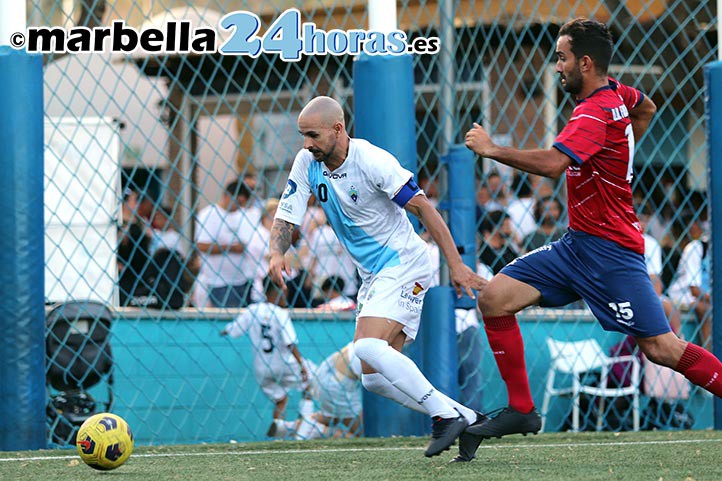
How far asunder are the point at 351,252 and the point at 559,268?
101cm

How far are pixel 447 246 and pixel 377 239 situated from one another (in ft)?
1.57

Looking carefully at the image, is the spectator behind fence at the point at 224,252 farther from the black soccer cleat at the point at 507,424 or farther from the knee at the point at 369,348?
the black soccer cleat at the point at 507,424

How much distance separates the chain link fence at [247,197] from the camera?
8.54m

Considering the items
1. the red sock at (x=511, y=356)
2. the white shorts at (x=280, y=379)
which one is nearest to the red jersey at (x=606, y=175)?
the red sock at (x=511, y=356)

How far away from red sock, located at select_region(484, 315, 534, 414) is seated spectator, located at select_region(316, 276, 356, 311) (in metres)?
3.22

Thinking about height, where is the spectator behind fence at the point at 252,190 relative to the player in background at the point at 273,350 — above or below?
above

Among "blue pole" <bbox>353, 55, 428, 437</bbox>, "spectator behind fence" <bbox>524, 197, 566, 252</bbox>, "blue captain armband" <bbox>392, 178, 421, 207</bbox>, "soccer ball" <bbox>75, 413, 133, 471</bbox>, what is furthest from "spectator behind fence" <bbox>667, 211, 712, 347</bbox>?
"soccer ball" <bbox>75, 413, 133, 471</bbox>

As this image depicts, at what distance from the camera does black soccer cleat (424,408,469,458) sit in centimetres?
A: 546

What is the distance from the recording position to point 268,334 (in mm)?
8789

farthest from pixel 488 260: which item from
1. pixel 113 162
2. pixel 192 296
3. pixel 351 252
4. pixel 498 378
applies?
pixel 351 252

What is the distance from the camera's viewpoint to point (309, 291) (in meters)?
9.62

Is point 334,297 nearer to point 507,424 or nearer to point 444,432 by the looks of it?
point 507,424

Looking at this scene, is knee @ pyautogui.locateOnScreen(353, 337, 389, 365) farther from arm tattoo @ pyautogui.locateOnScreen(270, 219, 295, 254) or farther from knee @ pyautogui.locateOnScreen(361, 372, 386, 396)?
arm tattoo @ pyautogui.locateOnScreen(270, 219, 295, 254)

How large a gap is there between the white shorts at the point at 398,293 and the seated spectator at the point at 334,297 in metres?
3.08
